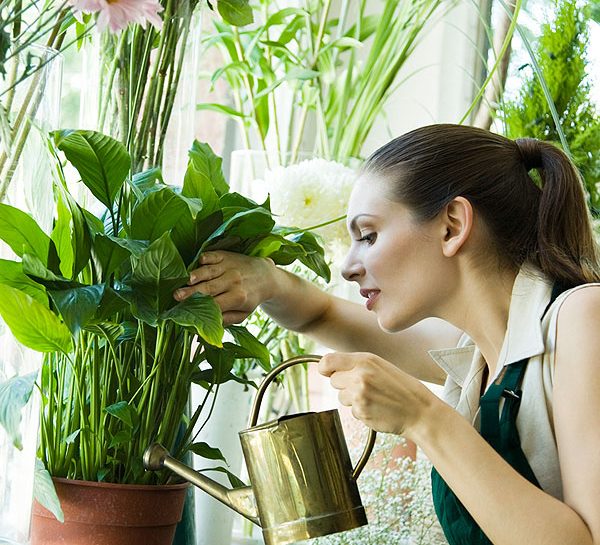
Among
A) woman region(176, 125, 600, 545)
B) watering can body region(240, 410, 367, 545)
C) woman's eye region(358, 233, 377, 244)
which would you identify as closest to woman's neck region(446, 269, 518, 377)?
woman region(176, 125, 600, 545)

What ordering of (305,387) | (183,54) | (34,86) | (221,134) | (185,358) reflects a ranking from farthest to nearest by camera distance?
(221,134), (305,387), (183,54), (185,358), (34,86)

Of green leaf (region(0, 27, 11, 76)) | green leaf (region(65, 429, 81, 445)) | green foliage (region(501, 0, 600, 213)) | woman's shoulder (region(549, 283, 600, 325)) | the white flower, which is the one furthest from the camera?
green foliage (region(501, 0, 600, 213))

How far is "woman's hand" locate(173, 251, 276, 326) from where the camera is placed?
0.91 m

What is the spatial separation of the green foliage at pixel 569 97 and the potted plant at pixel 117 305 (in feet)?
2.14

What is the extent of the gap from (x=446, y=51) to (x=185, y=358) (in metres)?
1.11

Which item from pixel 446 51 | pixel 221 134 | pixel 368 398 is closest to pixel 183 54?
pixel 368 398

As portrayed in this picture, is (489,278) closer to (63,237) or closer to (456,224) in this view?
(456,224)

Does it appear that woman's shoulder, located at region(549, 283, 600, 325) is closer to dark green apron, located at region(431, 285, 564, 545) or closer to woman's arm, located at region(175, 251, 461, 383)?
dark green apron, located at region(431, 285, 564, 545)

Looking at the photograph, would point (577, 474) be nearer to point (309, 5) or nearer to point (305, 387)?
point (305, 387)

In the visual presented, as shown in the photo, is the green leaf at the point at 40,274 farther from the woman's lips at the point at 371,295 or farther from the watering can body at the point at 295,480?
the woman's lips at the point at 371,295

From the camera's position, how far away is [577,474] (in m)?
0.90

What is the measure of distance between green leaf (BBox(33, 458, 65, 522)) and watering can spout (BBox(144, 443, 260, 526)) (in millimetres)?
87

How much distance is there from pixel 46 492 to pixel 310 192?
55 cm

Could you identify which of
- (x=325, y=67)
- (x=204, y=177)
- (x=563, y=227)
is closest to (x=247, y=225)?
(x=204, y=177)
